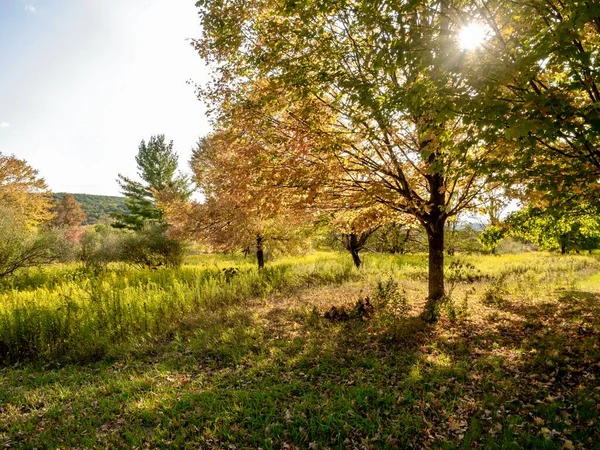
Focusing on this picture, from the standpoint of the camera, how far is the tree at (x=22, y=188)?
27.2 metres

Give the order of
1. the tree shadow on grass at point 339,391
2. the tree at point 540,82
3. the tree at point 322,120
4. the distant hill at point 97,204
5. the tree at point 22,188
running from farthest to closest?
the distant hill at point 97,204 → the tree at point 22,188 → the tree at point 322,120 → the tree shadow on grass at point 339,391 → the tree at point 540,82

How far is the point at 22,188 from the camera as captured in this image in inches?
1128

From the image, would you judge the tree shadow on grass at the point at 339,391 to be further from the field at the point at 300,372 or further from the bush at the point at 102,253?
the bush at the point at 102,253

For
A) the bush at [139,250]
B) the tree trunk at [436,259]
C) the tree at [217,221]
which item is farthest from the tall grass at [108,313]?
the bush at [139,250]

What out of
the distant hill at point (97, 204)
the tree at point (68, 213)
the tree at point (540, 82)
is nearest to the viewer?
the tree at point (540, 82)

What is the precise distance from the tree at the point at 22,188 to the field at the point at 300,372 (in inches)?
902

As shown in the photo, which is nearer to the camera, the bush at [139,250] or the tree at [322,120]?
the tree at [322,120]

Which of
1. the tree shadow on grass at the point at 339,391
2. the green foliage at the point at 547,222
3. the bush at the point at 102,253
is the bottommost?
the tree shadow on grass at the point at 339,391

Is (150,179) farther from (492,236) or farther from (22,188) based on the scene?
(492,236)

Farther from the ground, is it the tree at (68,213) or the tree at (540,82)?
the tree at (68,213)

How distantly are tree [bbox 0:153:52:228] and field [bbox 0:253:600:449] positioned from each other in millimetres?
22900

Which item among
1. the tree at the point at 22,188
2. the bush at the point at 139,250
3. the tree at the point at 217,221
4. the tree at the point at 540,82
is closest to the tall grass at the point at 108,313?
the tree at the point at 217,221

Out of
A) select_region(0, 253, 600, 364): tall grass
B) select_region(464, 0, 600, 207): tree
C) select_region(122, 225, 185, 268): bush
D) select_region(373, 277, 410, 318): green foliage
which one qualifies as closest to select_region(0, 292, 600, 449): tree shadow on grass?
select_region(373, 277, 410, 318): green foliage

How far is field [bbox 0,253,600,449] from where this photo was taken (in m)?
4.11
